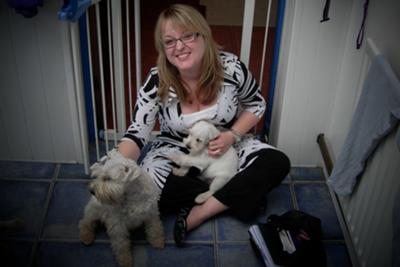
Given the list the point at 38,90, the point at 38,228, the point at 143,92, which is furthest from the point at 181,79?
the point at 38,228

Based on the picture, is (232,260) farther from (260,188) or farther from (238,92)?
(238,92)

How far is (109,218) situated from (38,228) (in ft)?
1.34

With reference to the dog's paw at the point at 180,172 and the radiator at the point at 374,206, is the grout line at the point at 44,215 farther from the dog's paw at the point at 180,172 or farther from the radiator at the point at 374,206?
the radiator at the point at 374,206

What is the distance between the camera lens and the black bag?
1.71m

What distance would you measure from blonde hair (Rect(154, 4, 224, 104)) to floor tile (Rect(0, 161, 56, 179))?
2.72ft

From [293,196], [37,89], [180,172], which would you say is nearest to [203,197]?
[180,172]

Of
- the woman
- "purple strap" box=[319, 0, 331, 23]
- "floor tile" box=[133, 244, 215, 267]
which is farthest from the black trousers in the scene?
"purple strap" box=[319, 0, 331, 23]

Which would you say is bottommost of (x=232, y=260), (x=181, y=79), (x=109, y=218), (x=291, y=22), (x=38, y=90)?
(x=232, y=260)

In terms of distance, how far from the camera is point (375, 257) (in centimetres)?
150

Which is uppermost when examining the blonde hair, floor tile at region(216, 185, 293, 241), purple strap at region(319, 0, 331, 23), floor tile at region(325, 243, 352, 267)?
purple strap at region(319, 0, 331, 23)

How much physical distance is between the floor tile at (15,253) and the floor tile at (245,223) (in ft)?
2.74

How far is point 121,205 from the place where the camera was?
1742 mm

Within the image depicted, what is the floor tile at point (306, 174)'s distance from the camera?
7.55 ft

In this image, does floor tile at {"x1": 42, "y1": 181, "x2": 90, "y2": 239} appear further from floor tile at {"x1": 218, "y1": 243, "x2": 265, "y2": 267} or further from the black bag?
the black bag
